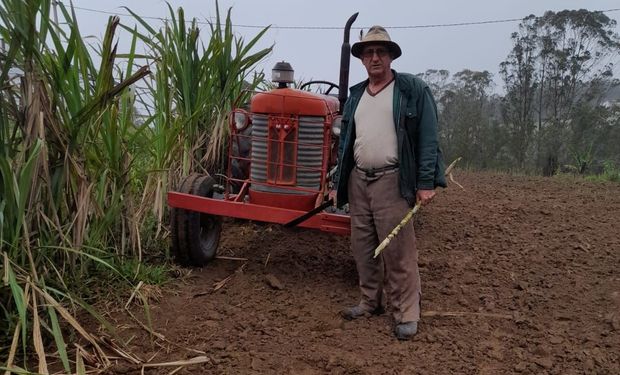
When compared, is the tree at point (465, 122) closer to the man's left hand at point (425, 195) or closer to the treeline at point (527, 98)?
the treeline at point (527, 98)

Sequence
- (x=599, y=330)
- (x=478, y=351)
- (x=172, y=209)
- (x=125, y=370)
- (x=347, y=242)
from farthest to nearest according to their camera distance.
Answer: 1. (x=347, y=242)
2. (x=172, y=209)
3. (x=599, y=330)
4. (x=478, y=351)
5. (x=125, y=370)

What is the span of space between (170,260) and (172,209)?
356 millimetres

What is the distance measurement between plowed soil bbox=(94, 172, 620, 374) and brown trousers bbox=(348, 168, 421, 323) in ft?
0.48

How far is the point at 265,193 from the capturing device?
3.62m

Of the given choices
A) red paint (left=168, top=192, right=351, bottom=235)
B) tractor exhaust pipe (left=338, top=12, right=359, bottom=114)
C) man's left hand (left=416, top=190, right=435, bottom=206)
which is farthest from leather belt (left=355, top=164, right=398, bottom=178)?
tractor exhaust pipe (left=338, top=12, right=359, bottom=114)

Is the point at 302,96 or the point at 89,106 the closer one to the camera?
the point at 89,106

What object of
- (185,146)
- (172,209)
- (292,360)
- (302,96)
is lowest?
(292,360)

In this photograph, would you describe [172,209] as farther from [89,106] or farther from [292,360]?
[292,360]

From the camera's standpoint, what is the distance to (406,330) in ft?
9.34

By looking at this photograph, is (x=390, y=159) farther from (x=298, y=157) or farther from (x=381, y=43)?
(x=298, y=157)

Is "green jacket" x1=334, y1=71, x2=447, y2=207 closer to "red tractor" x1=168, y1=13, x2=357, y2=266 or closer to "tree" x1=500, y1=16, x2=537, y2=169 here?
"red tractor" x1=168, y1=13, x2=357, y2=266

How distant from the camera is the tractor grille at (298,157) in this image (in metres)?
3.57

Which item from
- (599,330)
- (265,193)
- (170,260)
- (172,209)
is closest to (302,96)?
(265,193)

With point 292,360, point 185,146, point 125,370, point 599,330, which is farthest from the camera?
point 185,146
